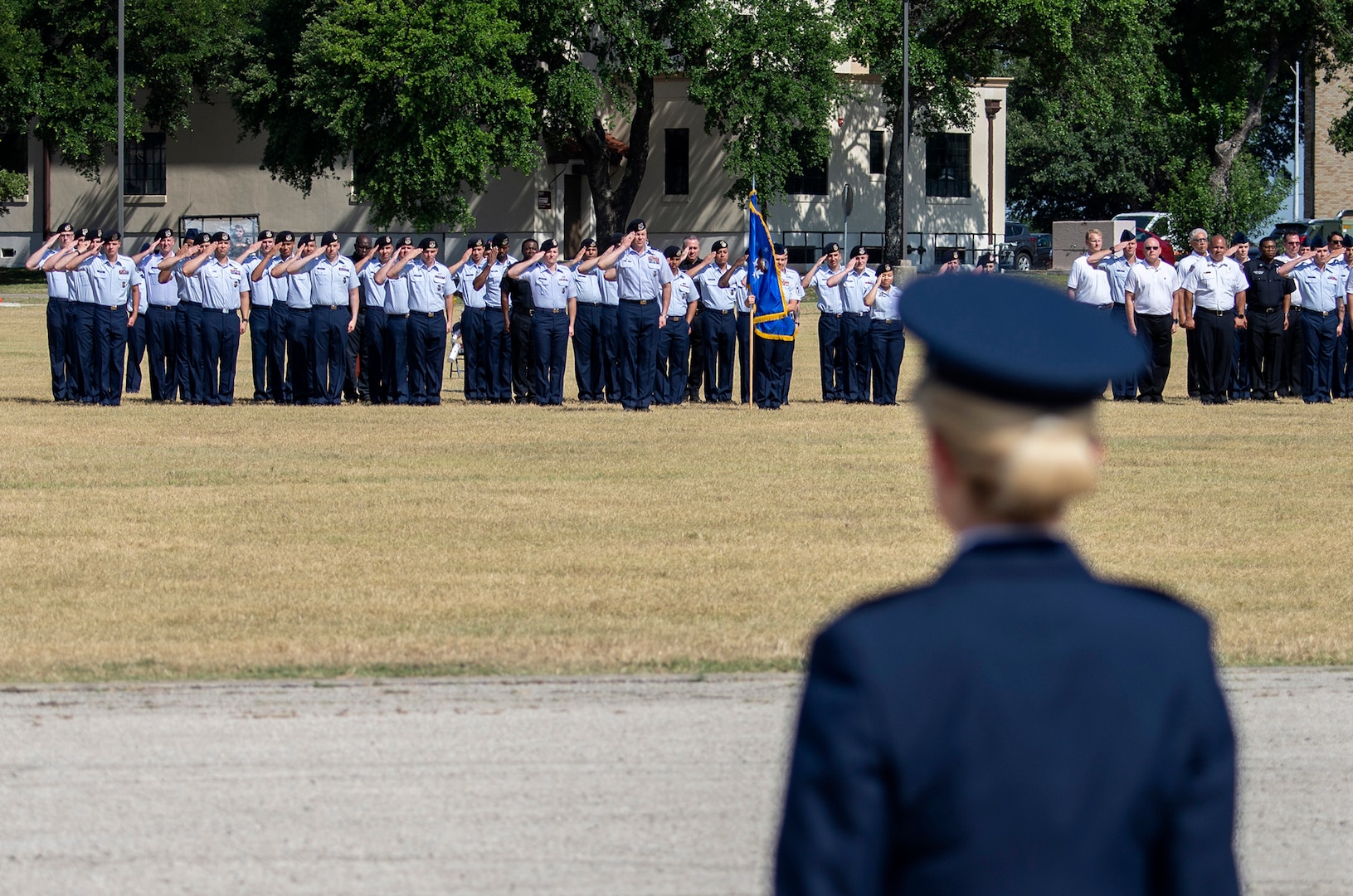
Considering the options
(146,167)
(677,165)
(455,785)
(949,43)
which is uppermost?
(949,43)

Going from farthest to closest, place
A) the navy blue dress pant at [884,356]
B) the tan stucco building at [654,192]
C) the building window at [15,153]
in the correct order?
1. the building window at [15,153]
2. the tan stucco building at [654,192]
3. the navy blue dress pant at [884,356]

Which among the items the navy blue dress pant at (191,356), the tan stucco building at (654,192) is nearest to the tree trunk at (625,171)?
the tan stucco building at (654,192)

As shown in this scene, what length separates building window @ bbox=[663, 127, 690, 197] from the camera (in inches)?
2336

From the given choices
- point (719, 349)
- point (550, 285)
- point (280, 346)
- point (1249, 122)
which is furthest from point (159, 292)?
point (1249, 122)

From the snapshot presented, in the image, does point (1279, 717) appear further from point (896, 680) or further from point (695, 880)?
point (896, 680)

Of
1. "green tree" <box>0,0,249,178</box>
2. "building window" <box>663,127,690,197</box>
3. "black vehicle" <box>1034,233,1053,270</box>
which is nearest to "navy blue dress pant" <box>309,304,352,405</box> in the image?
"green tree" <box>0,0,249,178</box>

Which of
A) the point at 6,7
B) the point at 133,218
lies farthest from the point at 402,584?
the point at 133,218

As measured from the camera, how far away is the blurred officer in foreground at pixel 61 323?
20578 mm

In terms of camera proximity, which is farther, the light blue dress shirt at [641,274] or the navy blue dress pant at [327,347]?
the navy blue dress pant at [327,347]

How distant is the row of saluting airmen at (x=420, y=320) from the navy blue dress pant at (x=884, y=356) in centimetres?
2

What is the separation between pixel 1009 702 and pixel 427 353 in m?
19.1

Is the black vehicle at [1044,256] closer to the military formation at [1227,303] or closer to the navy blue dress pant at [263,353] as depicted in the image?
the military formation at [1227,303]

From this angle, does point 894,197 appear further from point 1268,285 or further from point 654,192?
point 1268,285

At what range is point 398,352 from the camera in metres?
20.9
